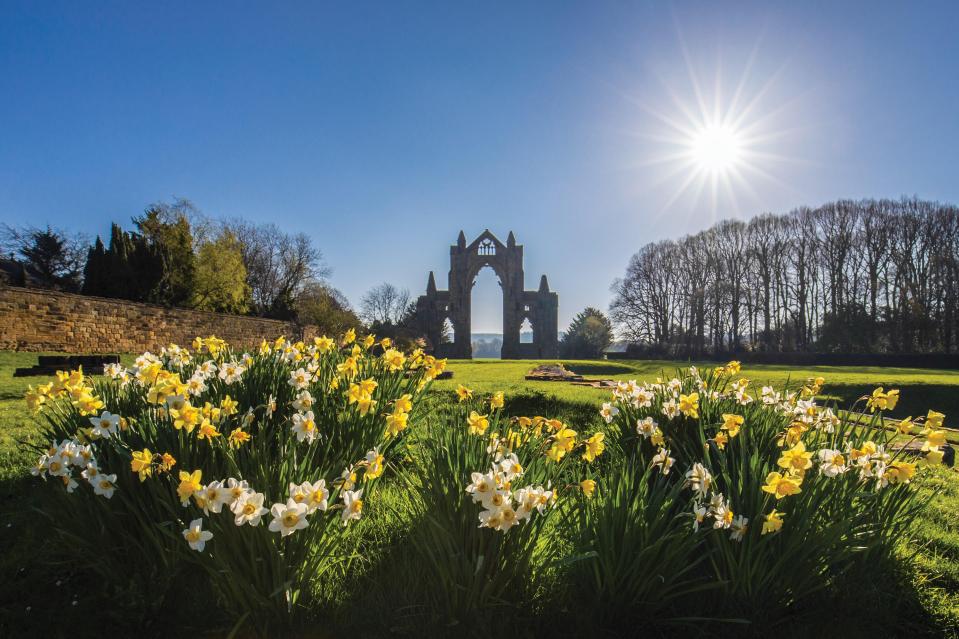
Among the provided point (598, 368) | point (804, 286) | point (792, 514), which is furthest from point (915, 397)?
point (804, 286)

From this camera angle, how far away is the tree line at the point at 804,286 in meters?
30.0

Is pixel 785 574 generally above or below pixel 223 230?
below

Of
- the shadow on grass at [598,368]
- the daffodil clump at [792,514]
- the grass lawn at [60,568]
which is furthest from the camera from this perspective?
the shadow on grass at [598,368]

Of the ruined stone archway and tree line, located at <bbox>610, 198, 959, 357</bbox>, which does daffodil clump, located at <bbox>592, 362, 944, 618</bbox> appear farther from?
the ruined stone archway

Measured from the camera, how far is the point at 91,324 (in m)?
17.4

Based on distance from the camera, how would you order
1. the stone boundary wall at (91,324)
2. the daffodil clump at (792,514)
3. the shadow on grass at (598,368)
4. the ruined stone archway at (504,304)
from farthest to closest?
the ruined stone archway at (504,304), the shadow on grass at (598,368), the stone boundary wall at (91,324), the daffodil clump at (792,514)

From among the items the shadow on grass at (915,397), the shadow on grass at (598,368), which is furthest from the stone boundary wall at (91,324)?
the shadow on grass at (915,397)

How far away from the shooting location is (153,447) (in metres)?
2.40

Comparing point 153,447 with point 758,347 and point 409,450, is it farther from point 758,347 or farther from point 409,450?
point 758,347

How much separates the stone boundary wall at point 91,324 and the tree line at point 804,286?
32.6 meters

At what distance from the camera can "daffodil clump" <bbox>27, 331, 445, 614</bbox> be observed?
6.11 ft

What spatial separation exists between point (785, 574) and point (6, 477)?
550 centimetres

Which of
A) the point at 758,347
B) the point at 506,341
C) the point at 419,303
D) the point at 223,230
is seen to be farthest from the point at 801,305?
the point at 223,230

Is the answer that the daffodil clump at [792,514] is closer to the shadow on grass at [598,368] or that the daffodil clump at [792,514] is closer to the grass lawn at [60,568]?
the grass lawn at [60,568]
